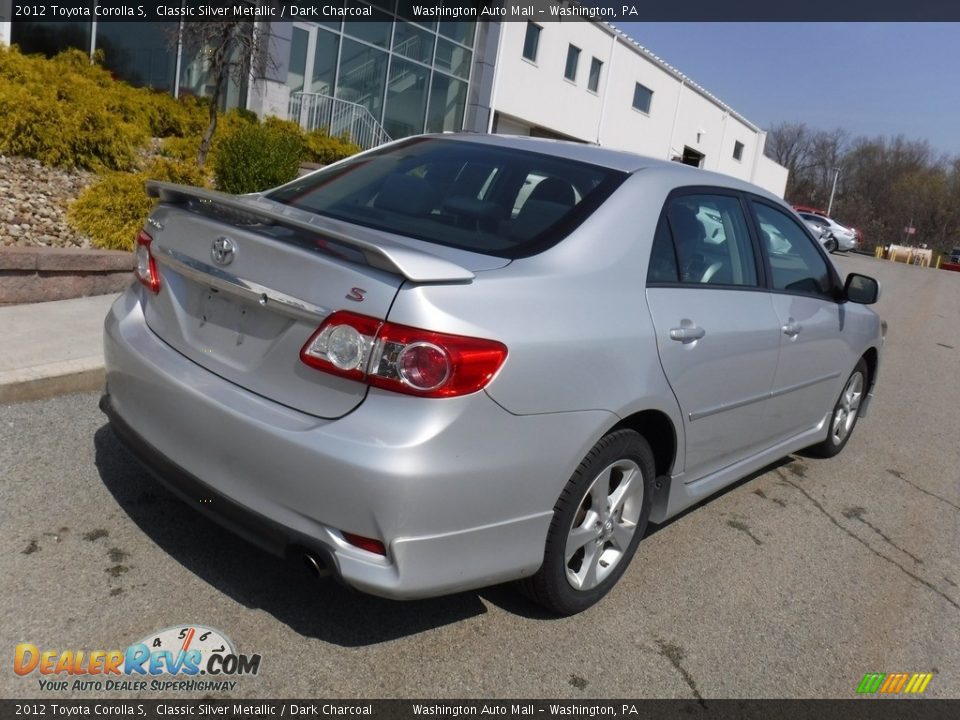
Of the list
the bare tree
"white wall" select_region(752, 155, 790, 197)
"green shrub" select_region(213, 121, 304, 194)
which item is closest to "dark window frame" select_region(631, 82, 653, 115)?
"white wall" select_region(752, 155, 790, 197)

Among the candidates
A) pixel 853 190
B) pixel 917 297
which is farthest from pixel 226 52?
pixel 853 190

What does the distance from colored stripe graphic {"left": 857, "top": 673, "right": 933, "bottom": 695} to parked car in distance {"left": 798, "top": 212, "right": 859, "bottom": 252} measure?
3081 centimetres

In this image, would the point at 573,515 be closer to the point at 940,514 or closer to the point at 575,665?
the point at 575,665

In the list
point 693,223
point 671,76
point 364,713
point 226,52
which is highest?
point 671,76

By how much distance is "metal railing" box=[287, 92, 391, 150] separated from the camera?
54.1ft

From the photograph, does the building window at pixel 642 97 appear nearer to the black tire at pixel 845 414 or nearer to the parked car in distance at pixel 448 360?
the black tire at pixel 845 414

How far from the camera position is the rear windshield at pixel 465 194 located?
3.10 m

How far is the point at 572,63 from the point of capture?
28.2 meters

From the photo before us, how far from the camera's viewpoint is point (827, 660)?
3.28 metres

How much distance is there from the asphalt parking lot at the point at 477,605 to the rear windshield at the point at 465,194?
133 centimetres

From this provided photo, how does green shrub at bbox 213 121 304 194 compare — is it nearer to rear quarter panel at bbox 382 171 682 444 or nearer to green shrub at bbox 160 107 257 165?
green shrub at bbox 160 107 257 165

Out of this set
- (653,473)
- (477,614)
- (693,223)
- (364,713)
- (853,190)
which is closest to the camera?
(364,713)

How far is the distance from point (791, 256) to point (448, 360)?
284 cm

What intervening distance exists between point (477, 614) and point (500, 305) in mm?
1221
